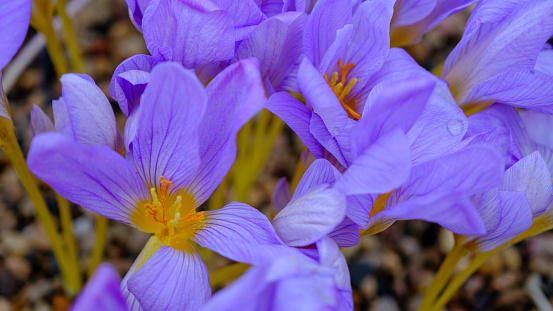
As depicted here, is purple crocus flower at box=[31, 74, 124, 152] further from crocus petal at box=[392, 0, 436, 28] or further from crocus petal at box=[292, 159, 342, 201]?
crocus petal at box=[392, 0, 436, 28]

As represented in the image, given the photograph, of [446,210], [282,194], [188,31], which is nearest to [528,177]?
[446,210]

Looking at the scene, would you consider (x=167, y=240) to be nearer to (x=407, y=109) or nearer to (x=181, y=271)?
(x=181, y=271)

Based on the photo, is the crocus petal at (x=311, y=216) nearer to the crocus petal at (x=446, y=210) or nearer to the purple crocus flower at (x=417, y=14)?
the crocus petal at (x=446, y=210)

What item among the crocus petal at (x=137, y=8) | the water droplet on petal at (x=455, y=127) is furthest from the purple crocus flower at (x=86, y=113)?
the water droplet on petal at (x=455, y=127)

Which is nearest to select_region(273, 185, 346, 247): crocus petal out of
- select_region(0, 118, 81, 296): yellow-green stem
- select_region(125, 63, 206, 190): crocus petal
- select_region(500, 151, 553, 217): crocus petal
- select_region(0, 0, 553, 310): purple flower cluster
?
select_region(0, 0, 553, 310): purple flower cluster

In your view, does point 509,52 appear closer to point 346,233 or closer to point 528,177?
point 528,177

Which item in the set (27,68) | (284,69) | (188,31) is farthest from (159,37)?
(27,68)
